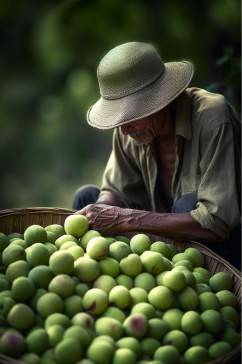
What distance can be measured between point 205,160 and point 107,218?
515mm

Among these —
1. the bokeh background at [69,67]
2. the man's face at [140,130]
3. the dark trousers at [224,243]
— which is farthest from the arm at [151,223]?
the bokeh background at [69,67]

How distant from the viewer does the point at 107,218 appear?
3055 mm

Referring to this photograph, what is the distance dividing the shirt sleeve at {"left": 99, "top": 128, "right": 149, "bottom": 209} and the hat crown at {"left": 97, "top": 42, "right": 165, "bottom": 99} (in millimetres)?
557

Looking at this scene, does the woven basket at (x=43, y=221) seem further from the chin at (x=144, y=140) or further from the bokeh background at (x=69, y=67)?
the bokeh background at (x=69, y=67)

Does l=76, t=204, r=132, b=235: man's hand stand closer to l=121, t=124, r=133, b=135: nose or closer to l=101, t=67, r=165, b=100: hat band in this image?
l=121, t=124, r=133, b=135: nose

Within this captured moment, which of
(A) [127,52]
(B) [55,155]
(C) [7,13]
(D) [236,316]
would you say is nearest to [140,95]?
(A) [127,52]

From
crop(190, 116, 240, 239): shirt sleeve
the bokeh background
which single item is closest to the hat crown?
crop(190, 116, 240, 239): shirt sleeve

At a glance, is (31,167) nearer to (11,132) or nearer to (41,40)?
(11,132)

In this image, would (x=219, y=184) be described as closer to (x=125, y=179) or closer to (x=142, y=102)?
(x=142, y=102)

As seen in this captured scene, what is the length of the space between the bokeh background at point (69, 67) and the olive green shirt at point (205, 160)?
36.9 inches

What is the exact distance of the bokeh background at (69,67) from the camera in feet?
13.6

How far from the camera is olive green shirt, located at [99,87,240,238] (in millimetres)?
3123

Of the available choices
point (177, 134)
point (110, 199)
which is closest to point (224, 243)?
point (177, 134)

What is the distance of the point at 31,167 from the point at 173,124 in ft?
15.7
